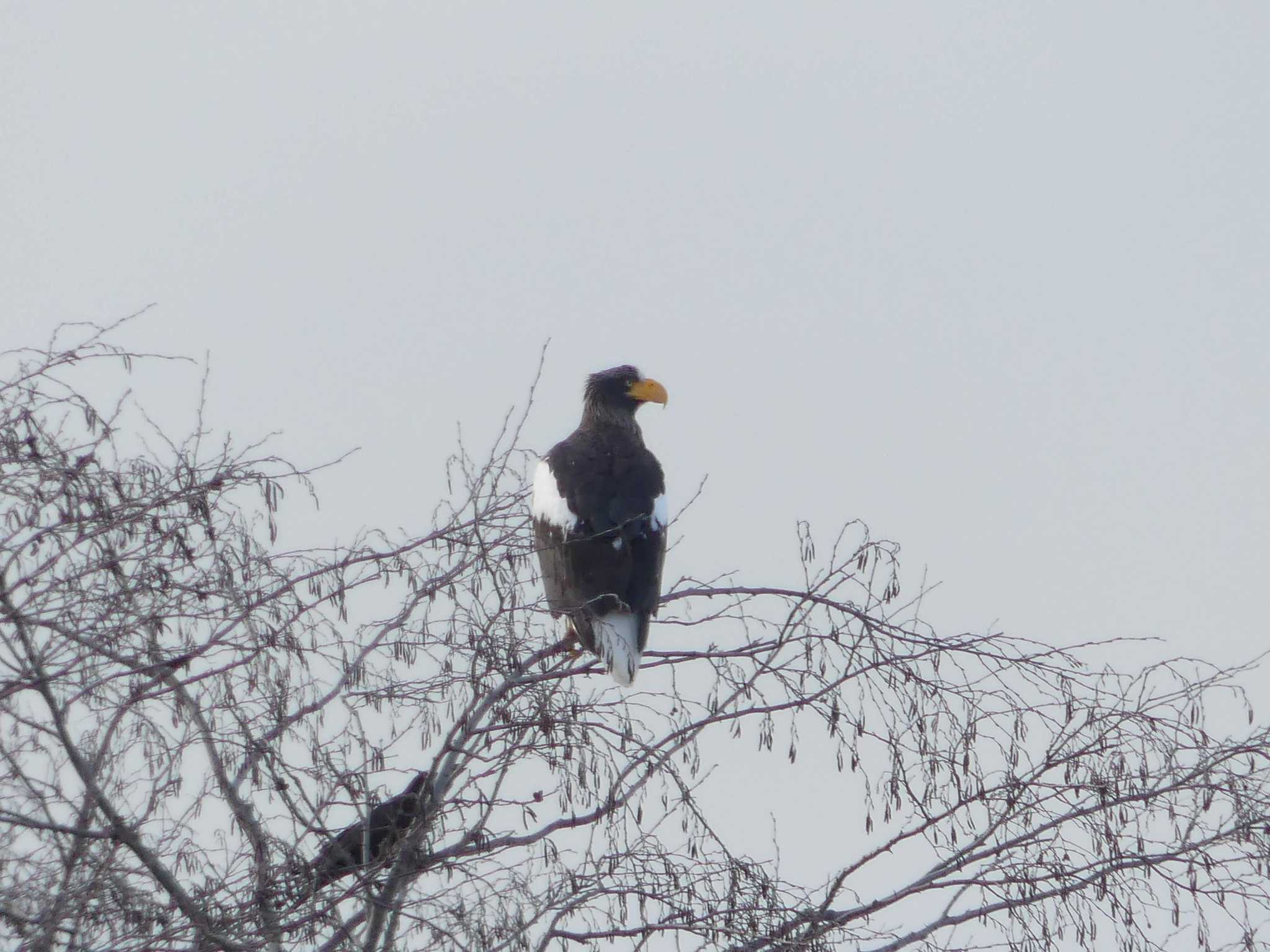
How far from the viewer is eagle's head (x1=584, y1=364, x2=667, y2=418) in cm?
827

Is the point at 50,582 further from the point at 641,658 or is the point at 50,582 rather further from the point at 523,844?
the point at 641,658

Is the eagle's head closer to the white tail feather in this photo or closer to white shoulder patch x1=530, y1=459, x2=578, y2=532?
white shoulder patch x1=530, y1=459, x2=578, y2=532

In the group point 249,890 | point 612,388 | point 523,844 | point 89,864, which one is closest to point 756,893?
point 523,844

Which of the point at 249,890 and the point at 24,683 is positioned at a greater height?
the point at 24,683

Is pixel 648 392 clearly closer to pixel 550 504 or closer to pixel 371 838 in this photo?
pixel 550 504

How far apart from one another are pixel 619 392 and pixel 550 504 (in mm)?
1920

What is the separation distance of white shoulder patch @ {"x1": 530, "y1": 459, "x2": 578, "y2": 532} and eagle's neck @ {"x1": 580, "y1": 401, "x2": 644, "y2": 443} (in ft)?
4.60

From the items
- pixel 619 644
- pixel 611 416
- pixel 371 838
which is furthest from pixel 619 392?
→ pixel 371 838

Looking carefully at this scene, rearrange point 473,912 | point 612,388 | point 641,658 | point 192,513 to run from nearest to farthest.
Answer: point 473,912
point 192,513
point 641,658
point 612,388

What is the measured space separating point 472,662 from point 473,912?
2.24ft

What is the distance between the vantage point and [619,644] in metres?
6.00

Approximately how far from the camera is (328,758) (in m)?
4.29

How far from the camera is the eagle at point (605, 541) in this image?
6.05 metres

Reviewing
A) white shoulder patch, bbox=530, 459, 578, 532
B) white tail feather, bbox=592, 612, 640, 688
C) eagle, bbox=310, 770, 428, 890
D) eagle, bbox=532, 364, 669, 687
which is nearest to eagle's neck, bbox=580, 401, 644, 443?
eagle, bbox=532, 364, 669, 687
